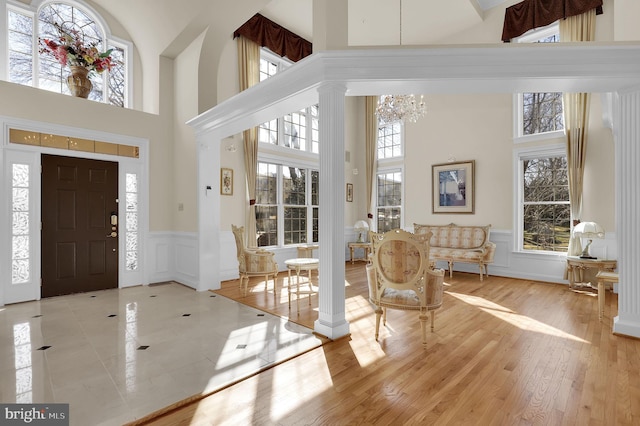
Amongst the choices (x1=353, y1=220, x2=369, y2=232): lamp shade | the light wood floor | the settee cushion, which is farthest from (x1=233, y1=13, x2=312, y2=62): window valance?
the light wood floor

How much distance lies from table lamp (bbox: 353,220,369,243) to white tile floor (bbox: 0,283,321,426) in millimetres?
4567

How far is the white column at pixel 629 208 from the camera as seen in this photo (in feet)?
10.4

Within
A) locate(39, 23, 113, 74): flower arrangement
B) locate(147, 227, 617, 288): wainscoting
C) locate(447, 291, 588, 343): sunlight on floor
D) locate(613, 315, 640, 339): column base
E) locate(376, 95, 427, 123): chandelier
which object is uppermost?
locate(39, 23, 113, 74): flower arrangement

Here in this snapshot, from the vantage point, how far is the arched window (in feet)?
15.9

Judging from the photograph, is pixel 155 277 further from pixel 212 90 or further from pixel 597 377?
pixel 597 377

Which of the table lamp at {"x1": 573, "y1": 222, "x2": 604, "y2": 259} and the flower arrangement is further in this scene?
the flower arrangement

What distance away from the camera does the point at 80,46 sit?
5.06 metres

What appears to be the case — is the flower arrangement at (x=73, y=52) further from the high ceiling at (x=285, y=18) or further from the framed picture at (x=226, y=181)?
the framed picture at (x=226, y=181)

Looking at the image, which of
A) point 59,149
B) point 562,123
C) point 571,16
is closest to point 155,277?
point 59,149

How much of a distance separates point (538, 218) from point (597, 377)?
4550mm

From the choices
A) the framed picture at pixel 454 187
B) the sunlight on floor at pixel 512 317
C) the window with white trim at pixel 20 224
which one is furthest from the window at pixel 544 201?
the window with white trim at pixel 20 224

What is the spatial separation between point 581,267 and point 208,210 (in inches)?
255

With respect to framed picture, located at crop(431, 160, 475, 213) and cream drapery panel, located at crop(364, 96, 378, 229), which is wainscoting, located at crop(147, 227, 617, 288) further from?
cream drapery panel, located at crop(364, 96, 378, 229)

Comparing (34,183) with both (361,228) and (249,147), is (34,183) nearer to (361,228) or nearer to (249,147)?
(249,147)
